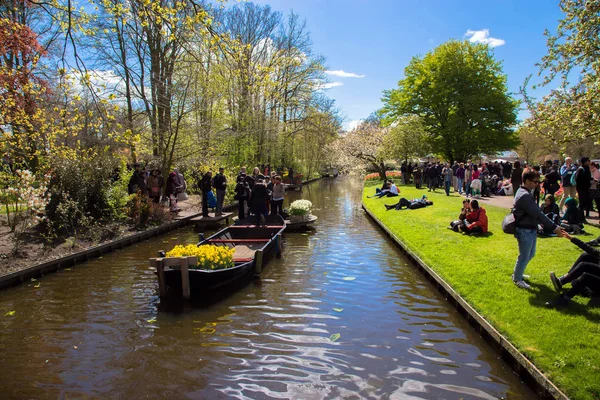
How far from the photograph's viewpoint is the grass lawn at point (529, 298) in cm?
441

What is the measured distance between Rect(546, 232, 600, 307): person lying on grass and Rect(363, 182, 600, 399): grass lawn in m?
0.14

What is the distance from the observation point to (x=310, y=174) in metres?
49.1

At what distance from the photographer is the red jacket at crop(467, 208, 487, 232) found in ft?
35.7

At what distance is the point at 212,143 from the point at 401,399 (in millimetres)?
19629

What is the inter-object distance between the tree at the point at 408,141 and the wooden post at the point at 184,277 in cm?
3116

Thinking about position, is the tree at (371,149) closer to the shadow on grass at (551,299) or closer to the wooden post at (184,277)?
the shadow on grass at (551,299)

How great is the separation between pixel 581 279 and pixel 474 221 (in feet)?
18.2

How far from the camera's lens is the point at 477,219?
11.0 metres

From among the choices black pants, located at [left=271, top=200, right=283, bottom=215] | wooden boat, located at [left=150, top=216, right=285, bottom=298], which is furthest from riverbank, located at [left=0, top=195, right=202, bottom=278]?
black pants, located at [left=271, top=200, right=283, bottom=215]

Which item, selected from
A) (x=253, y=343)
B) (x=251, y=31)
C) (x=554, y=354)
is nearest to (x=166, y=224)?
(x=253, y=343)

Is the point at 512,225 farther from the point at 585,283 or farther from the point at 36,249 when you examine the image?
the point at 36,249

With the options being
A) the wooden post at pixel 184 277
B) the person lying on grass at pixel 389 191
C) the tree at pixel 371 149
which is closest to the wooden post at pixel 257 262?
the wooden post at pixel 184 277

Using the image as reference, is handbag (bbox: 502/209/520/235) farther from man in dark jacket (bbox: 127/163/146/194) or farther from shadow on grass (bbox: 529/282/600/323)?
man in dark jacket (bbox: 127/163/146/194)

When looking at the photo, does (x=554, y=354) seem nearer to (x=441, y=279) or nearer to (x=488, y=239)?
(x=441, y=279)
